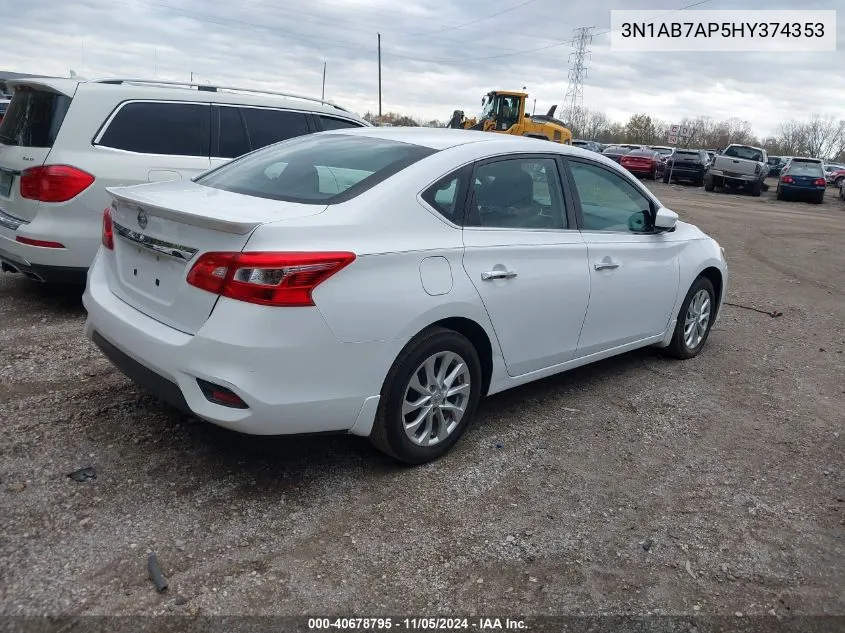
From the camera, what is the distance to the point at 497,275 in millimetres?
3648

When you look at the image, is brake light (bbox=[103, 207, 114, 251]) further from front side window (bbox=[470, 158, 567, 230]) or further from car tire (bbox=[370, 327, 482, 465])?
front side window (bbox=[470, 158, 567, 230])

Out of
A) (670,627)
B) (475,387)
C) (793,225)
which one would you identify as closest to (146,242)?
(475,387)

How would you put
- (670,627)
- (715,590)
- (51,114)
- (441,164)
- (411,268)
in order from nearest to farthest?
(670,627), (715,590), (411,268), (441,164), (51,114)

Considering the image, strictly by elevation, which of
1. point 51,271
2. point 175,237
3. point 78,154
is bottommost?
point 51,271

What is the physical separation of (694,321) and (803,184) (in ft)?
80.8

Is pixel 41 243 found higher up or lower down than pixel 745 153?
lower down

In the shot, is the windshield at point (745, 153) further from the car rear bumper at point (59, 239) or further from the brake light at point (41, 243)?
the brake light at point (41, 243)

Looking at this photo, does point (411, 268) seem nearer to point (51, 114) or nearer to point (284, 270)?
point (284, 270)

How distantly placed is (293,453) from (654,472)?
6.12 ft

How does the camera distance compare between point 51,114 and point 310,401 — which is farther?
point 51,114

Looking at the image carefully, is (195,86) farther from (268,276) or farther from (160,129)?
(268,276)

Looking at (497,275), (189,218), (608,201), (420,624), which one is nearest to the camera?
(420,624)

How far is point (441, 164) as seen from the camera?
3592 millimetres

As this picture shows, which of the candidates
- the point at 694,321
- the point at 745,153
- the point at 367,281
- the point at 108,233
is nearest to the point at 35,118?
the point at 108,233
